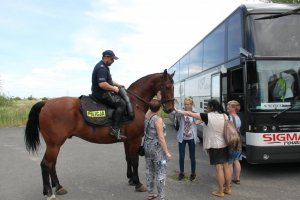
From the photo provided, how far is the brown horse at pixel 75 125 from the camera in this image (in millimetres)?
6383

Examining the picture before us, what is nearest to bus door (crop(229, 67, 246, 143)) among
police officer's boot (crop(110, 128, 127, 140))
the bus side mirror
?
the bus side mirror

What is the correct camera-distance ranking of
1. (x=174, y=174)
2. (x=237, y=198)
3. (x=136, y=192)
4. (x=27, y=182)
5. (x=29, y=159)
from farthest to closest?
1. (x=29, y=159)
2. (x=174, y=174)
3. (x=27, y=182)
4. (x=136, y=192)
5. (x=237, y=198)

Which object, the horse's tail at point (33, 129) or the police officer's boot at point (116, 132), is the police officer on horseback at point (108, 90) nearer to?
the police officer's boot at point (116, 132)

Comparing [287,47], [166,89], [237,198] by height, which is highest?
[287,47]

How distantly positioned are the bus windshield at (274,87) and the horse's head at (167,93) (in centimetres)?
195

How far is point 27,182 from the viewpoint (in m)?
7.52

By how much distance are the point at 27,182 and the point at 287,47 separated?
649cm

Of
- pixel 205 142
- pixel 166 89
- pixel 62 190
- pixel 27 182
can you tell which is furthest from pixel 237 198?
pixel 27 182

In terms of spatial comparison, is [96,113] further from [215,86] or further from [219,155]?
[215,86]

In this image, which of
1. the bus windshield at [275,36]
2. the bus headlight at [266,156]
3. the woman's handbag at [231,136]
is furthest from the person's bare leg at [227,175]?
the bus windshield at [275,36]

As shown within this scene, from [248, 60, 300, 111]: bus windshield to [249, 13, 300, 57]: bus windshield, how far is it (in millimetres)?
261

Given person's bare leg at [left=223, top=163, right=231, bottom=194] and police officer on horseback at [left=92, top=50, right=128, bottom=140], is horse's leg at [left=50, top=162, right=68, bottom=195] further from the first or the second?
person's bare leg at [left=223, top=163, right=231, bottom=194]

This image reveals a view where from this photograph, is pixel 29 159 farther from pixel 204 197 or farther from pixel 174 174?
pixel 204 197

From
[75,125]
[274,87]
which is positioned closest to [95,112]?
[75,125]
